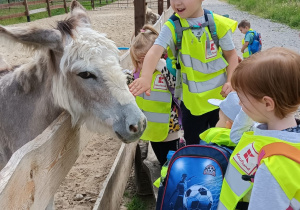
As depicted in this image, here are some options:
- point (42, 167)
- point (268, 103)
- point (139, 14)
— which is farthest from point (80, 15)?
point (139, 14)

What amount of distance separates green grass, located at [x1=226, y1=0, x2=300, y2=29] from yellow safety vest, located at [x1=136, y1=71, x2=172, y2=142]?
16.4 metres

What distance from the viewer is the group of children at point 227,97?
1.30 m

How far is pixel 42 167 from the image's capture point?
1.60m

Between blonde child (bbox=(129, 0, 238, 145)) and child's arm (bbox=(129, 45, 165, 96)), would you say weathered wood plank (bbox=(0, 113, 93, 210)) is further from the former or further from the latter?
blonde child (bbox=(129, 0, 238, 145))

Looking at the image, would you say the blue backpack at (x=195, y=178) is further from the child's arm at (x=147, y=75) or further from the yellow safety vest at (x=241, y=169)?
the child's arm at (x=147, y=75)

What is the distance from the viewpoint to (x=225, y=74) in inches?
112

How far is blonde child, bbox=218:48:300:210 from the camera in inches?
49.8

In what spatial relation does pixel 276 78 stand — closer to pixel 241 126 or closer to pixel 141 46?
pixel 241 126

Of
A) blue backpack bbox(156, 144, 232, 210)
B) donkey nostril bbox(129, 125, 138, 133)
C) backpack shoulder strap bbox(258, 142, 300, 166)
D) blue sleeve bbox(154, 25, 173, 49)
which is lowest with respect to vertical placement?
blue backpack bbox(156, 144, 232, 210)

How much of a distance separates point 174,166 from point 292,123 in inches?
25.9

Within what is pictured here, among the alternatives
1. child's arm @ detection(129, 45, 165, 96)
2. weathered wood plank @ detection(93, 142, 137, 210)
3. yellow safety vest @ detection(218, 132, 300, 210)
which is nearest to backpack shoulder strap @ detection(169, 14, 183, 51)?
child's arm @ detection(129, 45, 165, 96)

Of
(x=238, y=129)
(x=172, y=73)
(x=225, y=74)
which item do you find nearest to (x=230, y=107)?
(x=238, y=129)

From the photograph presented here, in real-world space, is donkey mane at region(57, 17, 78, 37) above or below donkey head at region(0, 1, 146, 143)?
above

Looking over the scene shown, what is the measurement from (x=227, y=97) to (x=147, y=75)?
2.00ft
